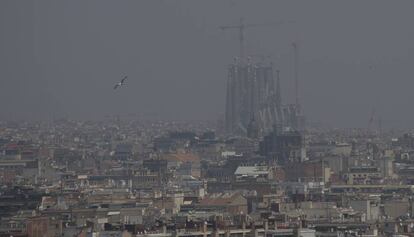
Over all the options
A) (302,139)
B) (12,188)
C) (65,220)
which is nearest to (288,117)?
(302,139)

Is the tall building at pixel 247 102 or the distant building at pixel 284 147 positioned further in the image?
the tall building at pixel 247 102

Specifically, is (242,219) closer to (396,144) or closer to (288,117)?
(396,144)

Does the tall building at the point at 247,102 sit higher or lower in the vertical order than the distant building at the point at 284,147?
higher

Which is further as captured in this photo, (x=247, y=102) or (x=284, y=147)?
(x=247, y=102)

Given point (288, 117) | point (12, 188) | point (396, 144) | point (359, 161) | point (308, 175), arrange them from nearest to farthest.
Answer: point (12, 188) → point (308, 175) → point (359, 161) → point (396, 144) → point (288, 117)

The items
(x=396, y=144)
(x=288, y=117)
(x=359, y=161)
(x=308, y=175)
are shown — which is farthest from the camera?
(x=288, y=117)

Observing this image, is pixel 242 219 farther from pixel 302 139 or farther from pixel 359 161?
pixel 302 139

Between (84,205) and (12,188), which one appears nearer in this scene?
(84,205)

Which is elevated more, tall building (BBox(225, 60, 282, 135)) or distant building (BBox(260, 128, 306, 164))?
tall building (BBox(225, 60, 282, 135))

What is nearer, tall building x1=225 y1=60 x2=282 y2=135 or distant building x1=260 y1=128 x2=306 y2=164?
distant building x1=260 y1=128 x2=306 y2=164

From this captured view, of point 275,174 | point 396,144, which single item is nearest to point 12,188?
point 275,174
